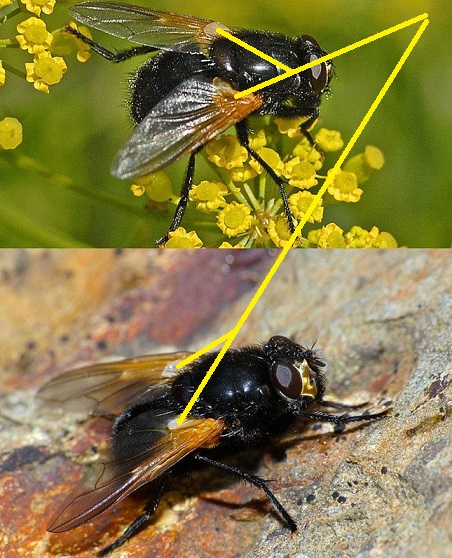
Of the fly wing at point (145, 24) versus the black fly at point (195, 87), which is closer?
the black fly at point (195, 87)

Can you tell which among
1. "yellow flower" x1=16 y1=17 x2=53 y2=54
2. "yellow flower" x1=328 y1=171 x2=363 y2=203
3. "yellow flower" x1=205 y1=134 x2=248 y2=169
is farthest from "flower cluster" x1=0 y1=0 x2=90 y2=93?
"yellow flower" x1=328 y1=171 x2=363 y2=203

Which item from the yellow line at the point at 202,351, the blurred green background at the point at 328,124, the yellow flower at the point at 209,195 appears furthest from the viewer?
the blurred green background at the point at 328,124

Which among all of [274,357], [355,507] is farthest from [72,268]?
[355,507]

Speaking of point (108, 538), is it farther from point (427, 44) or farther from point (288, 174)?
point (427, 44)

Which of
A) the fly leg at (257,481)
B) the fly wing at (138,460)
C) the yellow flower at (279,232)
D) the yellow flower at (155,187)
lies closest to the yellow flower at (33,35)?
the yellow flower at (155,187)

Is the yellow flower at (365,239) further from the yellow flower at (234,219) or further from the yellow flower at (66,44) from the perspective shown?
the yellow flower at (66,44)

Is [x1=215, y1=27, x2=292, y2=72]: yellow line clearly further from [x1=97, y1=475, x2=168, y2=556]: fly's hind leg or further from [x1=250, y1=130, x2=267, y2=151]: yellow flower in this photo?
[x1=97, y1=475, x2=168, y2=556]: fly's hind leg

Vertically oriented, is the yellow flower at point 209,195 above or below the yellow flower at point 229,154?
below

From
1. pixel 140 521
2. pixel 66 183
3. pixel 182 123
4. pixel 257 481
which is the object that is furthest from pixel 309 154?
pixel 140 521

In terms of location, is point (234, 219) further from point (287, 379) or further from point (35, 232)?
point (35, 232)
